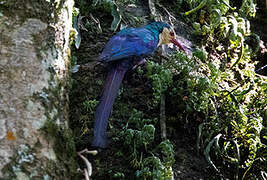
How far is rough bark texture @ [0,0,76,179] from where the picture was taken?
164cm

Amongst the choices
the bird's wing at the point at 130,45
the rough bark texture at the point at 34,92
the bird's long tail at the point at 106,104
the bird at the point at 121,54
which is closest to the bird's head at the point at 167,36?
the bird at the point at 121,54

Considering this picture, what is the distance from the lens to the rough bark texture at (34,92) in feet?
5.37

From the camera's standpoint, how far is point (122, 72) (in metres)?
3.10

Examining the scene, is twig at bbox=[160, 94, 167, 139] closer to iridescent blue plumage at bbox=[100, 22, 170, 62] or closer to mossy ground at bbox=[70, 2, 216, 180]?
mossy ground at bbox=[70, 2, 216, 180]

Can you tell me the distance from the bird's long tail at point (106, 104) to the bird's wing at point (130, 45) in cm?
11

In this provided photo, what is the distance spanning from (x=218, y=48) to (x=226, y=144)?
5.29ft

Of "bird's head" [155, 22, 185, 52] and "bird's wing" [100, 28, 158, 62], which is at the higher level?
"bird's head" [155, 22, 185, 52]

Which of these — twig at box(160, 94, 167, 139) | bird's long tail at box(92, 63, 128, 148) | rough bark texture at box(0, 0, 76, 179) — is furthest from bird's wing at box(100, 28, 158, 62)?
rough bark texture at box(0, 0, 76, 179)

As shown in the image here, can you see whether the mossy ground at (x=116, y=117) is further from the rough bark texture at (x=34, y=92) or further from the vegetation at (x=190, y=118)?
the rough bark texture at (x=34, y=92)

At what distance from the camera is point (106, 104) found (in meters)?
2.70

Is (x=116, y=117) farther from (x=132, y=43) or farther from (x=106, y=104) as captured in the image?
(x=132, y=43)

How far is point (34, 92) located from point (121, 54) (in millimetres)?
1450

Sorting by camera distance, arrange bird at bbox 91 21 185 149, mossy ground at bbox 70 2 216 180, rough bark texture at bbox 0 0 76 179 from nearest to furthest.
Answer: rough bark texture at bbox 0 0 76 179
mossy ground at bbox 70 2 216 180
bird at bbox 91 21 185 149

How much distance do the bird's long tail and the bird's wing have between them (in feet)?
0.37
